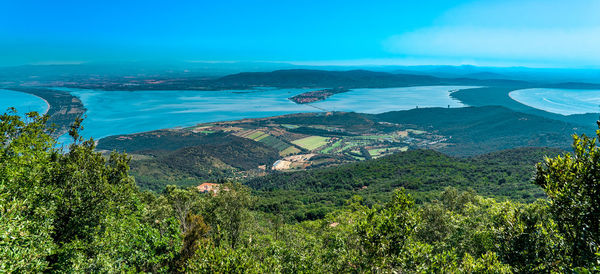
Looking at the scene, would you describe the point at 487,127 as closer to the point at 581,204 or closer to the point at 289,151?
the point at 289,151

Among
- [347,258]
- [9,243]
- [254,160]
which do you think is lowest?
[254,160]

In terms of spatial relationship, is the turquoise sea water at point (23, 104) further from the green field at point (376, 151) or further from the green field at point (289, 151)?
the green field at point (376, 151)

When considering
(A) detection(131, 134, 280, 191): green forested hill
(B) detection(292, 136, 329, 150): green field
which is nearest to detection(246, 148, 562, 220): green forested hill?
(A) detection(131, 134, 280, 191): green forested hill

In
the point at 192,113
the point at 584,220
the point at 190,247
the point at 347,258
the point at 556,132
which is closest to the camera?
the point at 584,220

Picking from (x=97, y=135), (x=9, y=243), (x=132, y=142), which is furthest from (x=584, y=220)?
(x=97, y=135)

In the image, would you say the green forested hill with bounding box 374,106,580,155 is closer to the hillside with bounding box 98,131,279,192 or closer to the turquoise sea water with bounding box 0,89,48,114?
the hillside with bounding box 98,131,279,192

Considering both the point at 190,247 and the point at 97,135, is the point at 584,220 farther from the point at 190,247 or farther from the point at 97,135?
the point at 97,135
